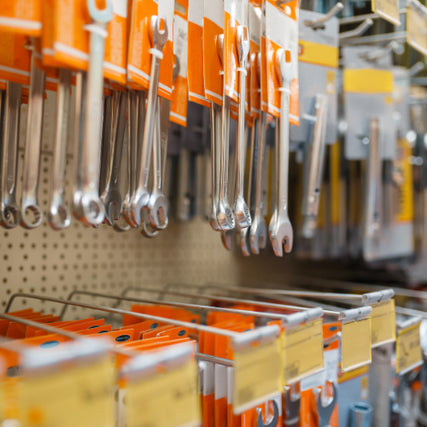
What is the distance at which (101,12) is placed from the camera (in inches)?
25.1

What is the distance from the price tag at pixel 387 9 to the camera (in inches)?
39.1

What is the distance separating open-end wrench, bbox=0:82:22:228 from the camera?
2.37 feet

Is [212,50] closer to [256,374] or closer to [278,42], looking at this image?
[278,42]

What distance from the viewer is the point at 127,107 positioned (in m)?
0.83

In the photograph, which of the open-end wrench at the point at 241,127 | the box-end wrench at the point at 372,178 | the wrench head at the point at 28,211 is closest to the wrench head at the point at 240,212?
the open-end wrench at the point at 241,127

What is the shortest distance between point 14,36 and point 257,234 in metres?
0.56

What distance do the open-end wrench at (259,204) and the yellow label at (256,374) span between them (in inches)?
11.0

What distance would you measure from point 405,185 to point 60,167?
4.48ft

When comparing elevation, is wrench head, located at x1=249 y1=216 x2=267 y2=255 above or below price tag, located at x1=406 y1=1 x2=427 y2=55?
below

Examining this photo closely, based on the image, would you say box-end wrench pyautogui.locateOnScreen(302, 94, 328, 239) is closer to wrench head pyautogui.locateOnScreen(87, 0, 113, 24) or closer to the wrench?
the wrench

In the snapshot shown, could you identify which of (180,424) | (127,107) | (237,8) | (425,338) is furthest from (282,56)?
(425,338)

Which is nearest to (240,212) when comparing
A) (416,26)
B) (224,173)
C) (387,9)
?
(224,173)

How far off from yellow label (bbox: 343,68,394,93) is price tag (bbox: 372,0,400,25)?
0.94 feet

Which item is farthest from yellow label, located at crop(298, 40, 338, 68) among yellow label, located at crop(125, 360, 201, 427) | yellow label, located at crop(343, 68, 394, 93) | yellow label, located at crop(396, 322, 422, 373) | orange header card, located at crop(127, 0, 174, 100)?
yellow label, located at crop(125, 360, 201, 427)
